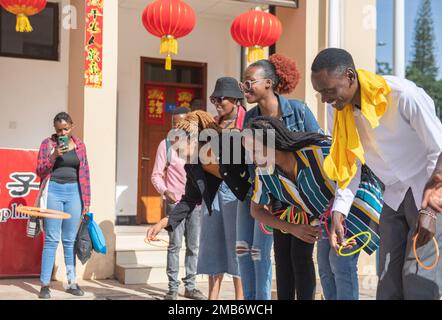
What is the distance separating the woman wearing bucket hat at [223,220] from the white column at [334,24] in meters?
3.11

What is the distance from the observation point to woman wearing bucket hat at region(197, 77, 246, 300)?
183 inches

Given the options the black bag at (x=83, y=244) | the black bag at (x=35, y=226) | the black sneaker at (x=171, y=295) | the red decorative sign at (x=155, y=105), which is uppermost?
the red decorative sign at (x=155, y=105)

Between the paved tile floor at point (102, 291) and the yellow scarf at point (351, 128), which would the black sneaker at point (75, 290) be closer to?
the paved tile floor at point (102, 291)

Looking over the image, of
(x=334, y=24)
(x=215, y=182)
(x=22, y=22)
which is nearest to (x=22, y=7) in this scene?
(x=22, y=22)

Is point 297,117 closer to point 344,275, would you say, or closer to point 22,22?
point 344,275

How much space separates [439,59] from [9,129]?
20.3 ft

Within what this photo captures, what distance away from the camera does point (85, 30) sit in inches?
275

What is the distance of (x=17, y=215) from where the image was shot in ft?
22.3

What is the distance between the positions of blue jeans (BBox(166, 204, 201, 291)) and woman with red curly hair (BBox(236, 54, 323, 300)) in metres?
2.07

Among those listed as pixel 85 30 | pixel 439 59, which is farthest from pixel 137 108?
pixel 439 59

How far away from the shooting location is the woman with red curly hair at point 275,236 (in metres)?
3.75

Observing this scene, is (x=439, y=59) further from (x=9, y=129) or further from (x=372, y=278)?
(x=9, y=129)

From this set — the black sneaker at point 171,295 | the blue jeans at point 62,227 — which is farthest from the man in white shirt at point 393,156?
the blue jeans at point 62,227

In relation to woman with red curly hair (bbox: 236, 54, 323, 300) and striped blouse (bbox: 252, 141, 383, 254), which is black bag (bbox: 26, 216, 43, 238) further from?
striped blouse (bbox: 252, 141, 383, 254)
